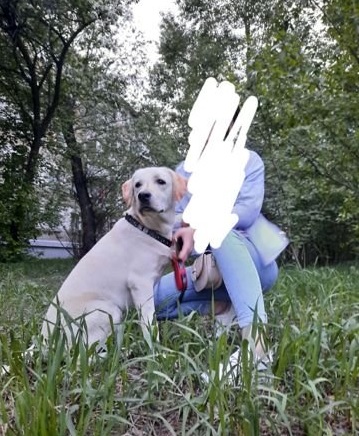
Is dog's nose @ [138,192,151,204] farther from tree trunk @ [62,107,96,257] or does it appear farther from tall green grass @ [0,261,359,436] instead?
tree trunk @ [62,107,96,257]

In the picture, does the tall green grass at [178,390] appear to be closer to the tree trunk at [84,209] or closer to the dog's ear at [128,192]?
the dog's ear at [128,192]

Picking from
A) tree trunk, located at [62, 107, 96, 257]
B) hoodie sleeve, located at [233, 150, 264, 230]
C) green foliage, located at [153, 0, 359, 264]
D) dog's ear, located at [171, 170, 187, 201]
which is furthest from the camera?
tree trunk, located at [62, 107, 96, 257]

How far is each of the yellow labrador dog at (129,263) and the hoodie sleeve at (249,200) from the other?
1.13ft

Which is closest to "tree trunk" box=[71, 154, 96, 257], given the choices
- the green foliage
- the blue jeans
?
the green foliage

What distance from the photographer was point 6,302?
11.0ft

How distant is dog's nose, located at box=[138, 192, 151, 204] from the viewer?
245 cm

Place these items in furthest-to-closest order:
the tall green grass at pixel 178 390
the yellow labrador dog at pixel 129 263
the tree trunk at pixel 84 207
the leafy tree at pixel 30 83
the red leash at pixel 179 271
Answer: the tree trunk at pixel 84 207
the leafy tree at pixel 30 83
the red leash at pixel 179 271
the yellow labrador dog at pixel 129 263
the tall green grass at pixel 178 390

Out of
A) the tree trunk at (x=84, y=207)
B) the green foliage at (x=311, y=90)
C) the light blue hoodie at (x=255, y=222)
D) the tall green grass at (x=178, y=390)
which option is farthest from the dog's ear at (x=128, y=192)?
the tree trunk at (x=84, y=207)

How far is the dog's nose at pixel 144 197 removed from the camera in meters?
2.45

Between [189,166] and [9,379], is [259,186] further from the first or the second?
[9,379]

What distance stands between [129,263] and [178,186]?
18.5 inches

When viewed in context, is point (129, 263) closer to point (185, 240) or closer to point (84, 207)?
point (185, 240)

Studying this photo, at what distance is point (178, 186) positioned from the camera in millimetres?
2549

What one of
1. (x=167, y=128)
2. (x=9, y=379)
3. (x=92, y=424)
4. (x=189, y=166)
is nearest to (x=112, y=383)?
(x=92, y=424)
